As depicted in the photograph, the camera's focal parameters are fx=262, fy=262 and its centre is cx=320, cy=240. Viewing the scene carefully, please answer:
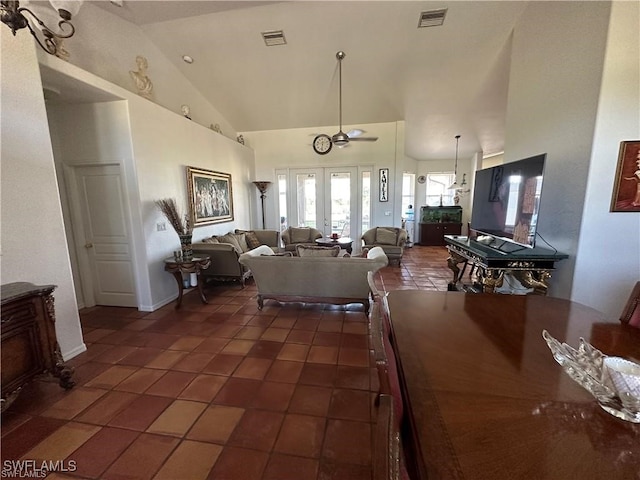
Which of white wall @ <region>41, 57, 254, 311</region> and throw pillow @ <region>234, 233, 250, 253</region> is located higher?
white wall @ <region>41, 57, 254, 311</region>

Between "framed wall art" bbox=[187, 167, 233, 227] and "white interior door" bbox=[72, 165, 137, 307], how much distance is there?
3.50ft

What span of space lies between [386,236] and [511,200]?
2.92 m

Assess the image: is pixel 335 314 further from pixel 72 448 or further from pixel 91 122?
pixel 91 122

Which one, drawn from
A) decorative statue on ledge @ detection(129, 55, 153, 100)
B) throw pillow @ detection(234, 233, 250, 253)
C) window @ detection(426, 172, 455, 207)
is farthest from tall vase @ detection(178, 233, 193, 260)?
A: window @ detection(426, 172, 455, 207)

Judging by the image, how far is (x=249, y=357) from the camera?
249 centimetres

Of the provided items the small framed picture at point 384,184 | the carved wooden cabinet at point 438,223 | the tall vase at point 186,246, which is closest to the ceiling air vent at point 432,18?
the small framed picture at point 384,184

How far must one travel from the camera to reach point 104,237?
11.5ft

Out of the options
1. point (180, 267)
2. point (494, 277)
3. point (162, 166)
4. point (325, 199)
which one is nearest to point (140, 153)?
point (162, 166)

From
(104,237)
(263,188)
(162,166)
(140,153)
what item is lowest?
(104,237)

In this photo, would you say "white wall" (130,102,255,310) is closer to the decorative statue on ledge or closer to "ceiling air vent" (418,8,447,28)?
the decorative statue on ledge

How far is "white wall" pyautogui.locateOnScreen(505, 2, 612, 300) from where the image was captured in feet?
7.35

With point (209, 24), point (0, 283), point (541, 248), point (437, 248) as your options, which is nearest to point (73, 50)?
point (209, 24)

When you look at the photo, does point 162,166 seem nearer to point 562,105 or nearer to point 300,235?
point 300,235

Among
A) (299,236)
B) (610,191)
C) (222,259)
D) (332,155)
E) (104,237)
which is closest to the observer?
(610,191)
